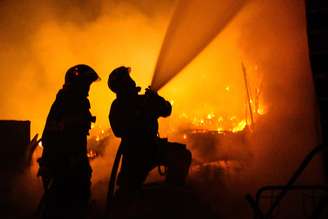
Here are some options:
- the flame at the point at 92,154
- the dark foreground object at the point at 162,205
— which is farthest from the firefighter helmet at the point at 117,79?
the flame at the point at 92,154

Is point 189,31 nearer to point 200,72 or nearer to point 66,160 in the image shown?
point 200,72

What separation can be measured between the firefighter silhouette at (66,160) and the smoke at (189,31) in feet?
10.2

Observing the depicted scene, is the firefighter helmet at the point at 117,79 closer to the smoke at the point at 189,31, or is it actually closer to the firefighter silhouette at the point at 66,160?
the firefighter silhouette at the point at 66,160

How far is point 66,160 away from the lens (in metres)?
5.68

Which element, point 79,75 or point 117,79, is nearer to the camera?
point 79,75

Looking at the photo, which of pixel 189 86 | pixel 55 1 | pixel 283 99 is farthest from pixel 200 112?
pixel 55 1

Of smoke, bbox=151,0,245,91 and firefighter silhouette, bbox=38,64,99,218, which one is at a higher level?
smoke, bbox=151,0,245,91

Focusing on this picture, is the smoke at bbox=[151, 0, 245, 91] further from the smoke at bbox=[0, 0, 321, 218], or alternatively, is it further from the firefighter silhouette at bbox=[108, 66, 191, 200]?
the firefighter silhouette at bbox=[108, 66, 191, 200]

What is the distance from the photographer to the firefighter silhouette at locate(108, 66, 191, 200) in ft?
19.6

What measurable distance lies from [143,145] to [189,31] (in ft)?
18.4

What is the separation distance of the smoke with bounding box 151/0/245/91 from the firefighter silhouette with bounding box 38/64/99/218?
3116 mm

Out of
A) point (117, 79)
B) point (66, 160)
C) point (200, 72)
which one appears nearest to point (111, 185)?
point (66, 160)

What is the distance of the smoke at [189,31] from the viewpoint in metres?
9.18

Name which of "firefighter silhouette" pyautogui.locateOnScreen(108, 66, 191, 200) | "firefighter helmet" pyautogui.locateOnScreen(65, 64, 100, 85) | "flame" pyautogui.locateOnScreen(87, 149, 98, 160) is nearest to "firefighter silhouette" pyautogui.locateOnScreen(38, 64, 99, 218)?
"firefighter helmet" pyautogui.locateOnScreen(65, 64, 100, 85)
